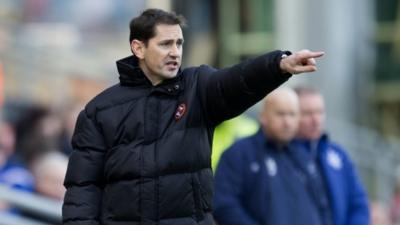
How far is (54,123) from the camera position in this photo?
12.6 metres

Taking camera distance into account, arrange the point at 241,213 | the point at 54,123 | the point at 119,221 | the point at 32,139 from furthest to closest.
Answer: the point at 54,123, the point at 32,139, the point at 241,213, the point at 119,221

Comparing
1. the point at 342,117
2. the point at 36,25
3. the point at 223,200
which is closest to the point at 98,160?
the point at 223,200

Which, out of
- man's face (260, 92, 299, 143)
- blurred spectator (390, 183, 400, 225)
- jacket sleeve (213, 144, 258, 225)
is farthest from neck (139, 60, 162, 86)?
blurred spectator (390, 183, 400, 225)

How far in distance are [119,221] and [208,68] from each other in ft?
2.71

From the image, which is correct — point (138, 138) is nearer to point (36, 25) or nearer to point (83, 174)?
point (83, 174)

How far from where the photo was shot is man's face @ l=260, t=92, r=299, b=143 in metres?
8.68

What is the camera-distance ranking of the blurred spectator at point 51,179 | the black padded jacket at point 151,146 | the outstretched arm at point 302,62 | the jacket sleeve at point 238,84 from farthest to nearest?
1. the blurred spectator at point 51,179
2. the black padded jacket at point 151,146
3. the jacket sleeve at point 238,84
4. the outstretched arm at point 302,62

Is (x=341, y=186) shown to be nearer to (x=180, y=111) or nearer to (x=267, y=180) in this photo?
(x=267, y=180)

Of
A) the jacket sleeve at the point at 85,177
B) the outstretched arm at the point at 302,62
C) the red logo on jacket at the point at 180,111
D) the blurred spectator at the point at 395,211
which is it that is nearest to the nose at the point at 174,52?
the red logo on jacket at the point at 180,111

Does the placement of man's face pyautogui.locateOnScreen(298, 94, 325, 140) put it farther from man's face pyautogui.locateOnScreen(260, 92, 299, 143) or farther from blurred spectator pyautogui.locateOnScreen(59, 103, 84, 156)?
blurred spectator pyautogui.locateOnScreen(59, 103, 84, 156)

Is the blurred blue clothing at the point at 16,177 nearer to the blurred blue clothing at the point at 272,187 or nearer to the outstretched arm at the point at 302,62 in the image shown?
the blurred blue clothing at the point at 272,187

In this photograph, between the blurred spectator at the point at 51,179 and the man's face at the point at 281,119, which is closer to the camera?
the man's face at the point at 281,119

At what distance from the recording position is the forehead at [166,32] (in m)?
6.55

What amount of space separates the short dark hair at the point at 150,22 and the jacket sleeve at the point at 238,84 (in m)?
0.28
